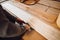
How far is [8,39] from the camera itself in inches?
31.5

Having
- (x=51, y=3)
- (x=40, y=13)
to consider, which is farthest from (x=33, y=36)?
(x=51, y=3)

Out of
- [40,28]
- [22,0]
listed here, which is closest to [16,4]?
[22,0]

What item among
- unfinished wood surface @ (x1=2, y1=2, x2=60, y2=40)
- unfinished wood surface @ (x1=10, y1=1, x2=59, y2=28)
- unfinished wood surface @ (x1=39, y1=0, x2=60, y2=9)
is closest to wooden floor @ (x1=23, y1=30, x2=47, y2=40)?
unfinished wood surface @ (x1=2, y1=2, x2=60, y2=40)

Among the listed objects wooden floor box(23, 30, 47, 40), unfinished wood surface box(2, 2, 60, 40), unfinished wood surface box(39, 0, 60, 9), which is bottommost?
wooden floor box(23, 30, 47, 40)

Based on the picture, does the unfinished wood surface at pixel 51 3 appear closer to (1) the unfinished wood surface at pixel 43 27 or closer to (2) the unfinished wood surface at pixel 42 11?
(2) the unfinished wood surface at pixel 42 11

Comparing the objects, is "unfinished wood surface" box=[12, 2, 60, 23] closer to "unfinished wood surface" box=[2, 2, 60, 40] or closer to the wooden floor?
"unfinished wood surface" box=[2, 2, 60, 40]

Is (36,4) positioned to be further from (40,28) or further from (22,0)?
(40,28)

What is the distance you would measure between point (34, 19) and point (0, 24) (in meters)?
0.43

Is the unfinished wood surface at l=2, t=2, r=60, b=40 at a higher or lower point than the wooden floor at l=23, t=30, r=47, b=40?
higher

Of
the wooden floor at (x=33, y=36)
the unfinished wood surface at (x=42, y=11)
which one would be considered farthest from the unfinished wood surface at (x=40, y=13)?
the wooden floor at (x=33, y=36)

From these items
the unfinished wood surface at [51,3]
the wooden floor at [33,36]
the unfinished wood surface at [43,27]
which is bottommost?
the wooden floor at [33,36]

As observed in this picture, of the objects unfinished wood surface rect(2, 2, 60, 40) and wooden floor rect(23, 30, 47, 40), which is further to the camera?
wooden floor rect(23, 30, 47, 40)

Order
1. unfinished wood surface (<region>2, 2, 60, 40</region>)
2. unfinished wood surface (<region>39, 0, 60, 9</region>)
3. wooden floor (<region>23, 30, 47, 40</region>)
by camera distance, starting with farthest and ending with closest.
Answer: unfinished wood surface (<region>39, 0, 60, 9</region>), wooden floor (<region>23, 30, 47, 40</region>), unfinished wood surface (<region>2, 2, 60, 40</region>)

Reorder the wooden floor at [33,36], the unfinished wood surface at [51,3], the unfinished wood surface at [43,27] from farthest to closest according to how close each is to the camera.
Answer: the unfinished wood surface at [51,3] < the wooden floor at [33,36] < the unfinished wood surface at [43,27]
